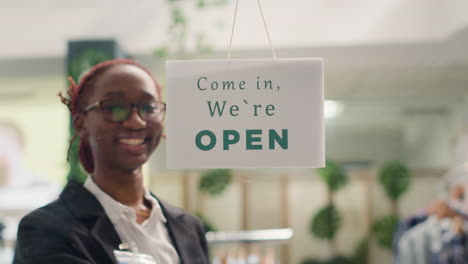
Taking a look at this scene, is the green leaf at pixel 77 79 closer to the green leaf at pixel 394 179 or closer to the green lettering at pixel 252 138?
the green lettering at pixel 252 138

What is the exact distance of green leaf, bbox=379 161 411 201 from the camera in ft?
17.6

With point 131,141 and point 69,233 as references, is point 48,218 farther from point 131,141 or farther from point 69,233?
point 131,141

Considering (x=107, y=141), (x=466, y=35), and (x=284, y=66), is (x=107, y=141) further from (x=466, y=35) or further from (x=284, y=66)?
(x=466, y=35)

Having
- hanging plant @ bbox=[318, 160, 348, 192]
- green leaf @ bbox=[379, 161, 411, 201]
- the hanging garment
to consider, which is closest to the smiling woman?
the hanging garment

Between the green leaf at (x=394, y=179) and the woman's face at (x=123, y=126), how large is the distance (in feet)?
15.7

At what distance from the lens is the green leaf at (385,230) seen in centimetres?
539

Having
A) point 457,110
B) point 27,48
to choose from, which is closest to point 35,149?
point 27,48

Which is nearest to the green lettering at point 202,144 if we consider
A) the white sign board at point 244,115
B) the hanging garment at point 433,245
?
the white sign board at point 244,115

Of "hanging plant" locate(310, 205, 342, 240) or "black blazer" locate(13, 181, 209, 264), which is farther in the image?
"hanging plant" locate(310, 205, 342, 240)

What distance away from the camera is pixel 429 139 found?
16.4 feet

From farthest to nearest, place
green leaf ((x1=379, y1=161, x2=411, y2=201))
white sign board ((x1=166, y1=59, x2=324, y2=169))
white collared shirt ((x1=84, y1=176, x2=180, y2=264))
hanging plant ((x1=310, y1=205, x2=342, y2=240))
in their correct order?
hanging plant ((x1=310, y1=205, x2=342, y2=240)) < green leaf ((x1=379, y1=161, x2=411, y2=201)) < white collared shirt ((x1=84, y1=176, x2=180, y2=264)) < white sign board ((x1=166, y1=59, x2=324, y2=169))

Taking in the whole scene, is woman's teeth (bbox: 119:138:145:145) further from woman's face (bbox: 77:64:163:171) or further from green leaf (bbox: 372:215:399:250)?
green leaf (bbox: 372:215:399:250)

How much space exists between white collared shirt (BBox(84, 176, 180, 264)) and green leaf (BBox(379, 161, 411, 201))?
15.5 ft

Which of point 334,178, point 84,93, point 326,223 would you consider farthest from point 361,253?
point 84,93
